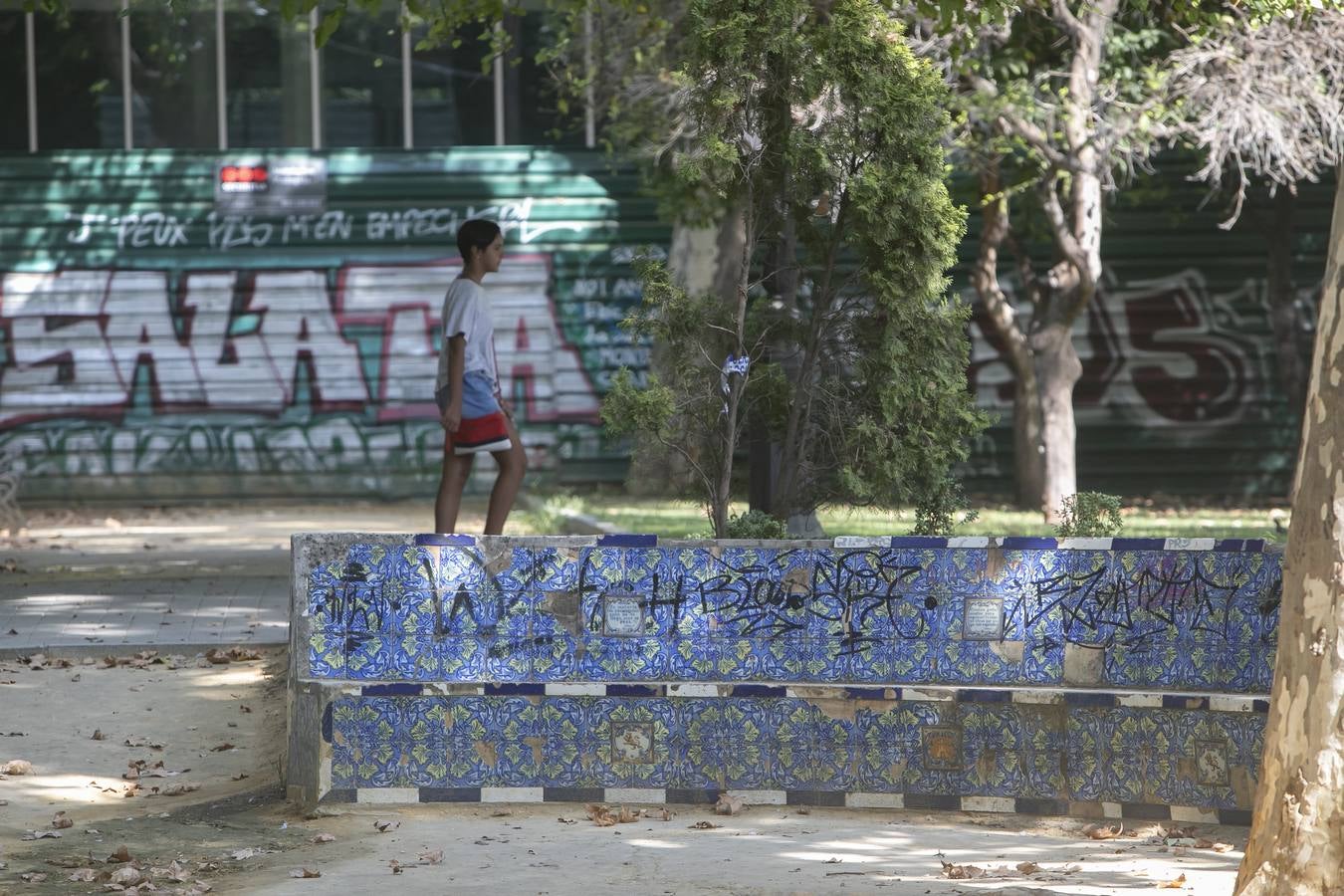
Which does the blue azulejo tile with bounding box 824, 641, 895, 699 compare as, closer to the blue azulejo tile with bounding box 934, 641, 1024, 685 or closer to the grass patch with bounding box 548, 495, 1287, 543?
the blue azulejo tile with bounding box 934, 641, 1024, 685

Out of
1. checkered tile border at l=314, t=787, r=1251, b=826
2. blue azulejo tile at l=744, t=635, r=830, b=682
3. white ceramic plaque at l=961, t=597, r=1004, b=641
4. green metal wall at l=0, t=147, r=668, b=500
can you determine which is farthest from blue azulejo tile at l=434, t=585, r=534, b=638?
green metal wall at l=0, t=147, r=668, b=500

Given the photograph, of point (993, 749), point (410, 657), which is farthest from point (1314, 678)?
point (410, 657)

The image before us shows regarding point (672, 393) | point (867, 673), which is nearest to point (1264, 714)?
point (867, 673)

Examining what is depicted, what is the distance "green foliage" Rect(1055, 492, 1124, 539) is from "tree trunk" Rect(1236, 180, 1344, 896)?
109 inches

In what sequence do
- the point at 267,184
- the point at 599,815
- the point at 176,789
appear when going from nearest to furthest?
the point at 599,815 → the point at 176,789 → the point at 267,184

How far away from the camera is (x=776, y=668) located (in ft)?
20.4

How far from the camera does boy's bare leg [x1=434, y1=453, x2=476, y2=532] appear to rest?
8641 mm

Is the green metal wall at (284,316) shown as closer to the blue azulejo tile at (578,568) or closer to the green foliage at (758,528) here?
the green foliage at (758,528)

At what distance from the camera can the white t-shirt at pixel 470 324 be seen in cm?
861

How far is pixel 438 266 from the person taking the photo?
16.9m

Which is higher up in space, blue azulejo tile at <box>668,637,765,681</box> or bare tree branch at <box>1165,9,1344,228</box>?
bare tree branch at <box>1165,9,1344,228</box>

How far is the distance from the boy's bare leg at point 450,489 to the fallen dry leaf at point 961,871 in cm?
397

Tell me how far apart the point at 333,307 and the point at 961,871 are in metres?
12.6

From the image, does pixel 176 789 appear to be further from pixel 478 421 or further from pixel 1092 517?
pixel 1092 517
